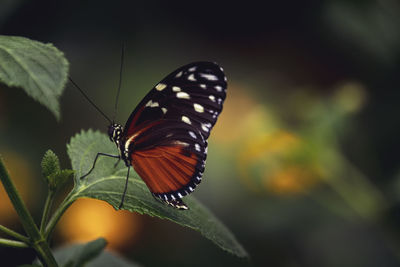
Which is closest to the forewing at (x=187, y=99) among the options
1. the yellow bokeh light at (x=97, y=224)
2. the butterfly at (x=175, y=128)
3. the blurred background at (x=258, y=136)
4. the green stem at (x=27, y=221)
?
the butterfly at (x=175, y=128)

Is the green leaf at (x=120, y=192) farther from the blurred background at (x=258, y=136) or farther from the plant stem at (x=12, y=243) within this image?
the blurred background at (x=258, y=136)

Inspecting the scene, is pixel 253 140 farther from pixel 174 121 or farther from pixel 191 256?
pixel 174 121

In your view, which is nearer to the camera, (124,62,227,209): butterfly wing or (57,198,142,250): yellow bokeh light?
(124,62,227,209): butterfly wing

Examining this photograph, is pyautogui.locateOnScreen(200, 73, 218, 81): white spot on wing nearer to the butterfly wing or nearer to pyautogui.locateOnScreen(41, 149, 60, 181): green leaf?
the butterfly wing

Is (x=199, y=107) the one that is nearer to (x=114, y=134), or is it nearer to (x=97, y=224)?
(x=114, y=134)

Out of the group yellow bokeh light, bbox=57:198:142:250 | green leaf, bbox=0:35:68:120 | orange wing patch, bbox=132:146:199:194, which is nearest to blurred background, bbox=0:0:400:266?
yellow bokeh light, bbox=57:198:142:250

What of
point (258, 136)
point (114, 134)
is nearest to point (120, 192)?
point (114, 134)
